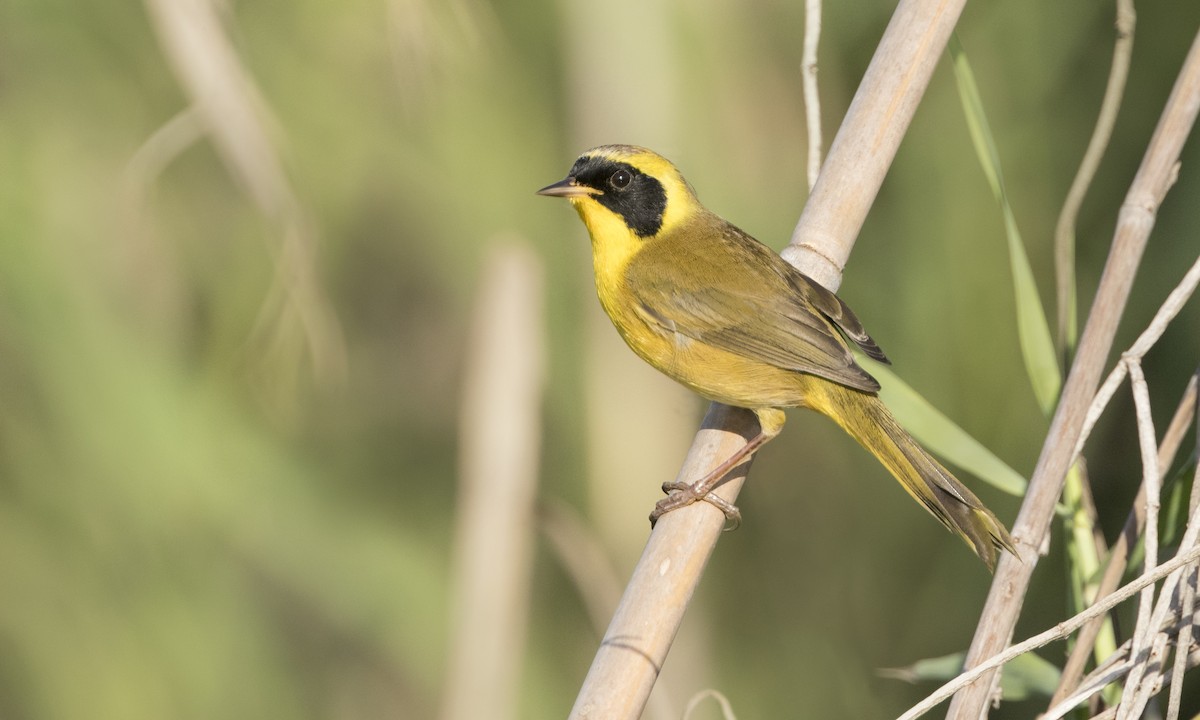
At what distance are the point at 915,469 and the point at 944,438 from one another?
0.30 feet

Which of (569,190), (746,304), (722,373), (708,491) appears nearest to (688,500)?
(708,491)

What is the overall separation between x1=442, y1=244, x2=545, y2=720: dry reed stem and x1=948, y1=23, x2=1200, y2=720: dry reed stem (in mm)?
1346

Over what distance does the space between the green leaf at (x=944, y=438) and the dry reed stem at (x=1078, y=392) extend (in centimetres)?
19

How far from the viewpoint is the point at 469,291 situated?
12.4ft

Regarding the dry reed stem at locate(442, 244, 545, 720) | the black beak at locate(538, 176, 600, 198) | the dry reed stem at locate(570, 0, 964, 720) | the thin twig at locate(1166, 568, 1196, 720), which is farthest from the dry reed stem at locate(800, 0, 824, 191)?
the thin twig at locate(1166, 568, 1196, 720)

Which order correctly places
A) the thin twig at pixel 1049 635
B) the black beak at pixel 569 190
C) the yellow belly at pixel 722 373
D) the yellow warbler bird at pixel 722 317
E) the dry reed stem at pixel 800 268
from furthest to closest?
1. the black beak at pixel 569 190
2. the yellow belly at pixel 722 373
3. the yellow warbler bird at pixel 722 317
4. the dry reed stem at pixel 800 268
5. the thin twig at pixel 1049 635

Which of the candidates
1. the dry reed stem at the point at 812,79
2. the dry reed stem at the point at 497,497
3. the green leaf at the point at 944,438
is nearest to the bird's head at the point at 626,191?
the dry reed stem at the point at 497,497

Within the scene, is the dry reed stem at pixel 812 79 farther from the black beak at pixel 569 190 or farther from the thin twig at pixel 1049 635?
the thin twig at pixel 1049 635

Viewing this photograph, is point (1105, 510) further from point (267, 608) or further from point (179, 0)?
point (179, 0)

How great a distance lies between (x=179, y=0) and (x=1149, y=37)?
9.04 feet

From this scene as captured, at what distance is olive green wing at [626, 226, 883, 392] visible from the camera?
110 inches

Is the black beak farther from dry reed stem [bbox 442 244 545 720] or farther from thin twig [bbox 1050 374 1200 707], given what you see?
thin twig [bbox 1050 374 1200 707]

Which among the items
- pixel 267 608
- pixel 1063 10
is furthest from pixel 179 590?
pixel 1063 10

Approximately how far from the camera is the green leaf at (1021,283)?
2.35m
